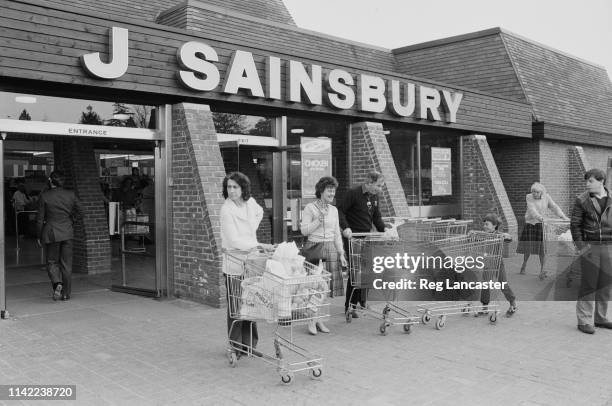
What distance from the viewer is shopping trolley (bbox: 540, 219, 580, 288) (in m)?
8.08

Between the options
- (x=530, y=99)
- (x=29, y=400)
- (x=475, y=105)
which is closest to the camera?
(x=29, y=400)

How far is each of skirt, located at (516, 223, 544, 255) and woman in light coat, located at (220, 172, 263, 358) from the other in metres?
6.53

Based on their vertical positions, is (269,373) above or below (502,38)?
below

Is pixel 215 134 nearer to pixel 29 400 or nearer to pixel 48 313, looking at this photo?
pixel 48 313

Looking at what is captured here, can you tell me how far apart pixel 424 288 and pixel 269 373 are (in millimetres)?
2663

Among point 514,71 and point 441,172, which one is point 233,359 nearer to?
point 441,172

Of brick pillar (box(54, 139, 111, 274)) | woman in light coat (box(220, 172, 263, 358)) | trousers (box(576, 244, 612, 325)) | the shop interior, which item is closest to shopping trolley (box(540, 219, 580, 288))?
trousers (box(576, 244, 612, 325))

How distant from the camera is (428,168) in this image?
1385 centimetres

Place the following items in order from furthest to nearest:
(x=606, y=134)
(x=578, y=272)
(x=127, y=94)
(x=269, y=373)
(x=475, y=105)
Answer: (x=606, y=134), (x=475, y=105), (x=127, y=94), (x=578, y=272), (x=269, y=373)

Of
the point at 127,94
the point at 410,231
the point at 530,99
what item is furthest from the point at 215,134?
the point at 530,99

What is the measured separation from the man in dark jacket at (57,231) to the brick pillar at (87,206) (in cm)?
252

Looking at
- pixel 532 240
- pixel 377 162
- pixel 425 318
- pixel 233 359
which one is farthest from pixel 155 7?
pixel 233 359

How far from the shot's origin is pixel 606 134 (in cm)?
1925

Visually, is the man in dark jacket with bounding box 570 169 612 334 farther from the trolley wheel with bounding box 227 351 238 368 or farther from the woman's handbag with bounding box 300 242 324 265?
the trolley wheel with bounding box 227 351 238 368
